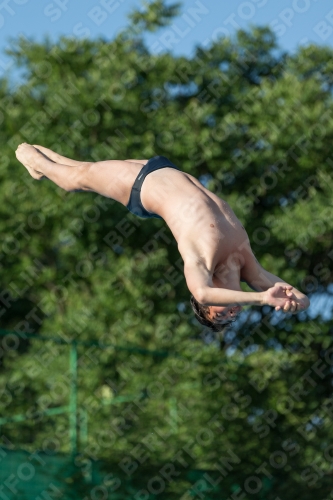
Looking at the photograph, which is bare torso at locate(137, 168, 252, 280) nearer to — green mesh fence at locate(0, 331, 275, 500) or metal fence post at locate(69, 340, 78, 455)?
green mesh fence at locate(0, 331, 275, 500)

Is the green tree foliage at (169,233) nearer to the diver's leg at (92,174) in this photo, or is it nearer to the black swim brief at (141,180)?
the diver's leg at (92,174)

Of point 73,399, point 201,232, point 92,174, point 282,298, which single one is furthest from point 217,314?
point 73,399

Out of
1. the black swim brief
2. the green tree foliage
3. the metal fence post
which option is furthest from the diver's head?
the green tree foliage

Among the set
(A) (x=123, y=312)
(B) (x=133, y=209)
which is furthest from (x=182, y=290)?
(B) (x=133, y=209)

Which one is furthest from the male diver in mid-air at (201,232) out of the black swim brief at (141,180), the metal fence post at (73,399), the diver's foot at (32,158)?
the metal fence post at (73,399)

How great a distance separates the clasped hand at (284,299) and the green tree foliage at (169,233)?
576 cm

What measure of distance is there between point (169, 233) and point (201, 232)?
7.57m

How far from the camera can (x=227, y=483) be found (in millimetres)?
10094

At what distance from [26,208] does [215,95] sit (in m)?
3.29

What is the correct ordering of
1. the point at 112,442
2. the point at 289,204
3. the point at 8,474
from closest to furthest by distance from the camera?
the point at 8,474, the point at 112,442, the point at 289,204

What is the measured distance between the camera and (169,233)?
41.7ft

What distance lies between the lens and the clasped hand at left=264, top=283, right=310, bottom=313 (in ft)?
15.4

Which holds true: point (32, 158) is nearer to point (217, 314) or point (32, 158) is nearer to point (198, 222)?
point (198, 222)

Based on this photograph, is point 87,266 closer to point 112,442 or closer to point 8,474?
point 112,442
